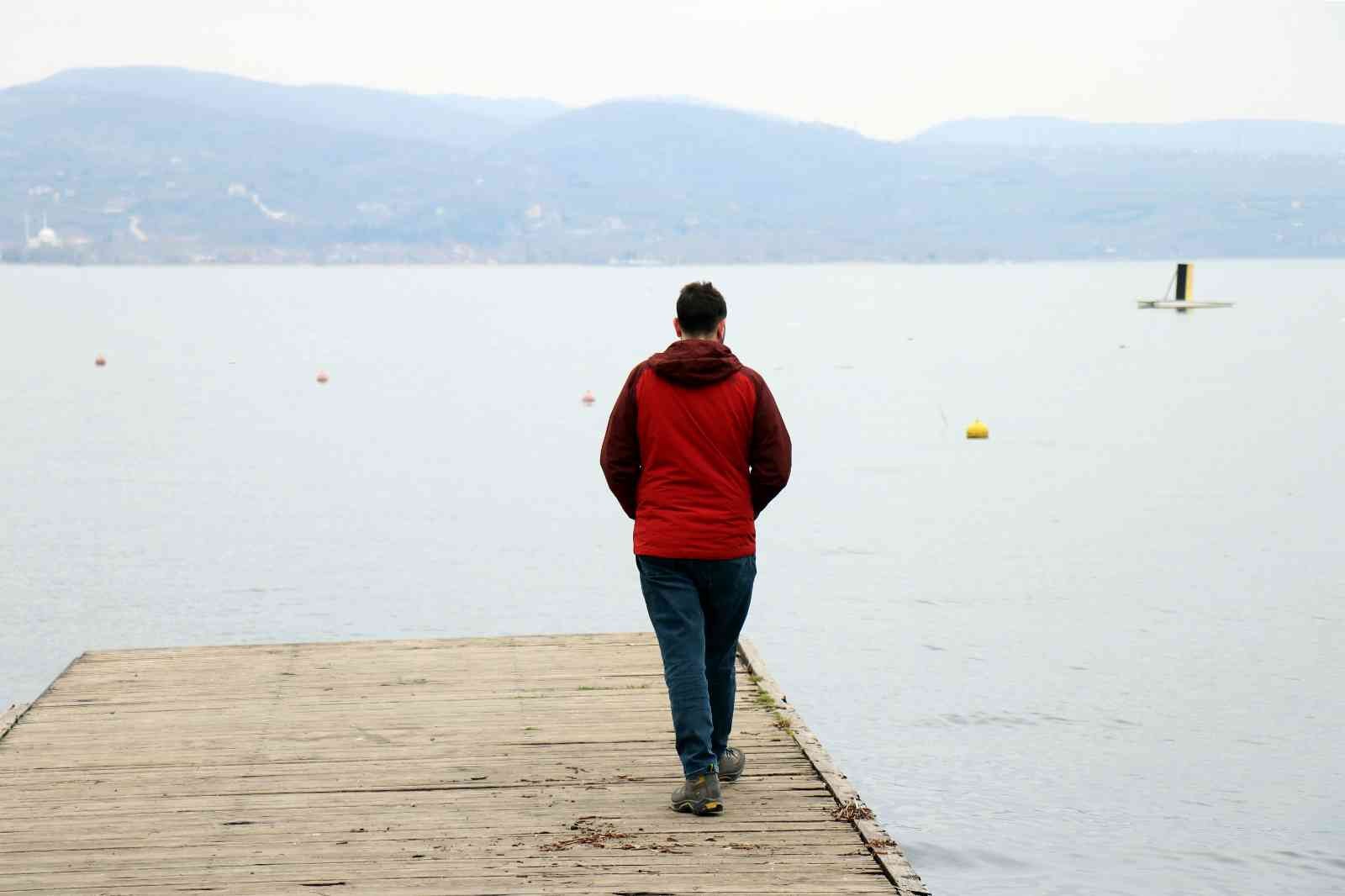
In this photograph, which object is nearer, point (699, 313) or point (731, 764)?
point (699, 313)

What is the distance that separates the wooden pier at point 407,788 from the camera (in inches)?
239

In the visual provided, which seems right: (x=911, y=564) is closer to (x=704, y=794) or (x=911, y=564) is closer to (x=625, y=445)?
(x=704, y=794)

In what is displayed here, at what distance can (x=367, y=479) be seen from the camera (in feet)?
88.9

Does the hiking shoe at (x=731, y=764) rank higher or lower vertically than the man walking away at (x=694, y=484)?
lower

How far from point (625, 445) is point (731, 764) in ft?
4.76

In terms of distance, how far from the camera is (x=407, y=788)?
23.3 feet

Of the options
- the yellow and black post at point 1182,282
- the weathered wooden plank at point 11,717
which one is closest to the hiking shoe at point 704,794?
the weathered wooden plank at point 11,717

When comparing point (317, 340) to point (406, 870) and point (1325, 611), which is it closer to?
point (1325, 611)

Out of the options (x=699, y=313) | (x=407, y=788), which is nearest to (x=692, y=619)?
(x=699, y=313)

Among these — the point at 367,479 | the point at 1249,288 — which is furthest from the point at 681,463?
the point at 1249,288

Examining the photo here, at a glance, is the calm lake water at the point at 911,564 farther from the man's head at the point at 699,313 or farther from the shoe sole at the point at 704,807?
the man's head at the point at 699,313

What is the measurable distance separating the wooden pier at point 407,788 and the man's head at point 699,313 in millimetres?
1891

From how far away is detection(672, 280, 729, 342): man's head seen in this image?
257 inches

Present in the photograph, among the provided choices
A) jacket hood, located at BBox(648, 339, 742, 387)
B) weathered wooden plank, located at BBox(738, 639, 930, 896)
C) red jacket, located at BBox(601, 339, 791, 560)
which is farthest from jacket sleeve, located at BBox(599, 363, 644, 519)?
weathered wooden plank, located at BBox(738, 639, 930, 896)
